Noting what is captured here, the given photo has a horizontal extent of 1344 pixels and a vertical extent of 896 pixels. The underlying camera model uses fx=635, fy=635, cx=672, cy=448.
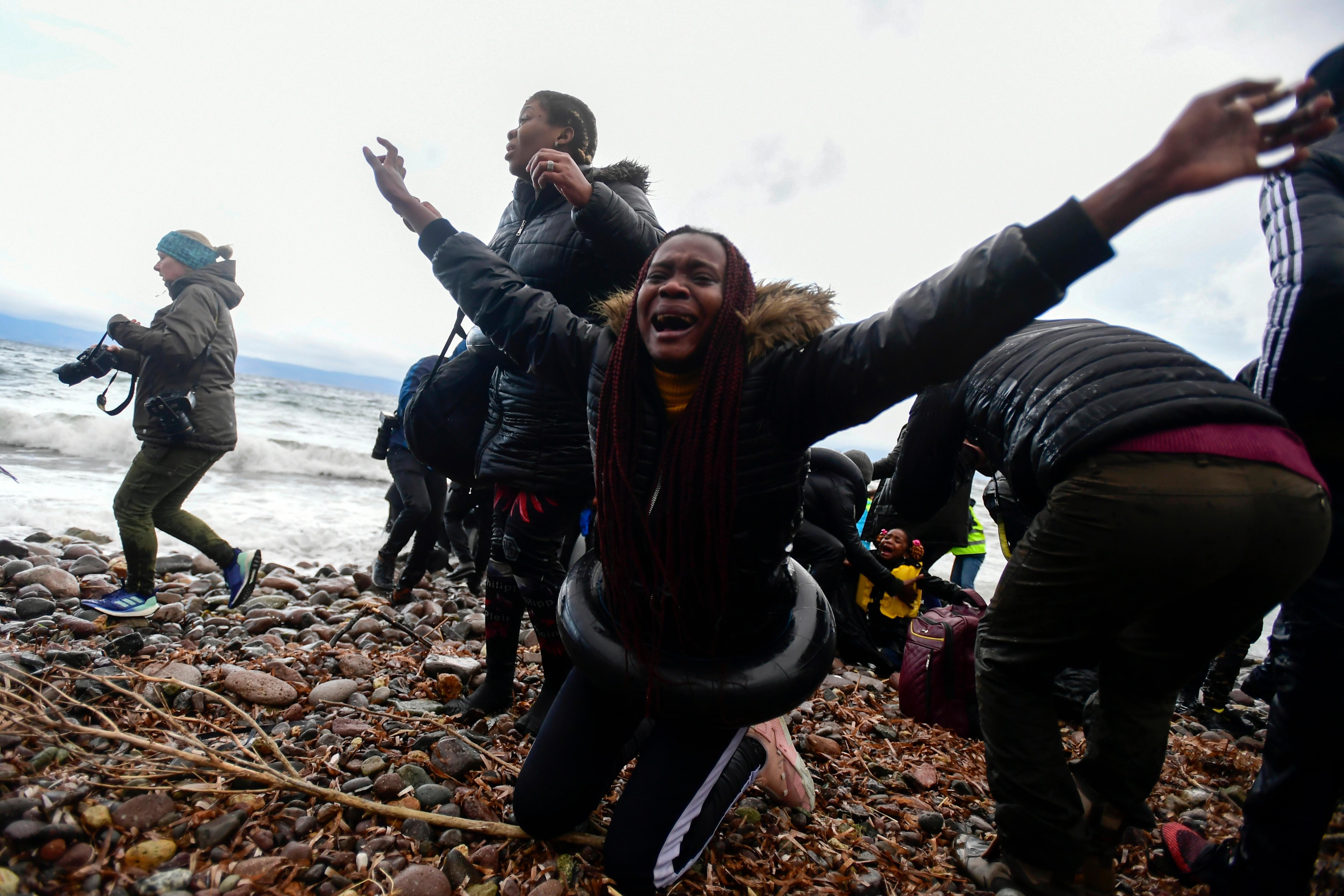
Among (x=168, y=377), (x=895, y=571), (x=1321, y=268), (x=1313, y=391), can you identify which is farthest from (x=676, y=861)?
(x=168, y=377)

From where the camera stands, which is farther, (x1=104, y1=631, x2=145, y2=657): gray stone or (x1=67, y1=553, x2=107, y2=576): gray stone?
(x1=67, y1=553, x2=107, y2=576): gray stone

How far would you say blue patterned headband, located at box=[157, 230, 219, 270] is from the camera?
444 cm

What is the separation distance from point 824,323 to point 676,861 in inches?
65.5

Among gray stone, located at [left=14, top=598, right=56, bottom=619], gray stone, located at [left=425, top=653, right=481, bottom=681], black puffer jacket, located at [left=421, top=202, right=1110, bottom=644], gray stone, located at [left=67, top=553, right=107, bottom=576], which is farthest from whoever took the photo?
gray stone, located at [left=67, top=553, right=107, bottom=576]

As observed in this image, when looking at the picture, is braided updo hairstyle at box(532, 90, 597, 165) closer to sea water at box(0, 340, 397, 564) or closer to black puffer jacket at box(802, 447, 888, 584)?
black puffer jacket at box(802, 447, 888, 584)

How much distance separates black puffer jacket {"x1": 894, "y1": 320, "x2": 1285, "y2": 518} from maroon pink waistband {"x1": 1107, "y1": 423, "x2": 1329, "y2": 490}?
0.06ft

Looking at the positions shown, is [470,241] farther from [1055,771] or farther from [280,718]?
[1055,771]

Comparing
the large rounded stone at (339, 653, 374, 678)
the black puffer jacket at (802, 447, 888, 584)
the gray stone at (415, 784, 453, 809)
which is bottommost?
the large rounded stone at (339, 653, 374, 678)

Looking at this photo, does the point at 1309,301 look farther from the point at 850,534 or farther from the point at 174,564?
the point at 174,564

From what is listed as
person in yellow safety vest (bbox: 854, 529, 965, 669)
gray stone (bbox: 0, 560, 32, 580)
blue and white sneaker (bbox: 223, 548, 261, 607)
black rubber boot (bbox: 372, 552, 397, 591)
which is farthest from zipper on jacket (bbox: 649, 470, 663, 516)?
gray stone (bbox: 0, 560, 32, 580)

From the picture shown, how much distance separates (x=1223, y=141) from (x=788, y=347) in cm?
97

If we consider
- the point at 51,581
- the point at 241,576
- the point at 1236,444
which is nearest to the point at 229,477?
the point at 51,581

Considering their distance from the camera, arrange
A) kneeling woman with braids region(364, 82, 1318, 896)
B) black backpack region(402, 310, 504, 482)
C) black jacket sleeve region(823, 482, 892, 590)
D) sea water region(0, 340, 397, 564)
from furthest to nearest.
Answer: sea water region(0, 340, 397, 564), black jacket sleeve region(823, 482, 892, 590), black backpack region(402, 310, 504, 482), kneeling woman with braids region(364, 82, 1318, 896)

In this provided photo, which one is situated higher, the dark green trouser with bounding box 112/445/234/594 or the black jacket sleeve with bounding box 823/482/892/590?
the black jacket sleeve with bounding box 823/482/892/590
